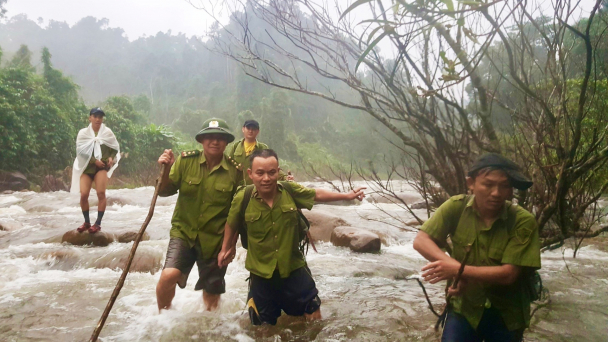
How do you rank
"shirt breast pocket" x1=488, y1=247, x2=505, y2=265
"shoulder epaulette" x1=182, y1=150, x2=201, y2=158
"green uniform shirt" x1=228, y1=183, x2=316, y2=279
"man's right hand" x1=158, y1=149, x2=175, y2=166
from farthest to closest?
"shoulder epaulette" x1=182, y1=150, x2=201, y2=158, "man's right hand" x1=158, y1=149, x2=175, y2=166, "green uniform shirt" x1=228, y1=183, x2=316, y2=279, "shirt breast pocket" x1=488, y1=247, x2=505, y2=265

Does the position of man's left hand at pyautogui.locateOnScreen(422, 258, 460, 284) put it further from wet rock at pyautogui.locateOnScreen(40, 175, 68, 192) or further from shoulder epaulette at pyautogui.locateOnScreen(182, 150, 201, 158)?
wet rock at pyautogui.locateOnScreen(40, 175, 68, 192)

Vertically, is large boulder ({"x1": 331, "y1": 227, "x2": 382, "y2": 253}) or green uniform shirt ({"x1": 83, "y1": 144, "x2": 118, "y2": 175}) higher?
green uniform shirt ({"x1": 83, "y1": 144, "x2": 118, "y2": 175})

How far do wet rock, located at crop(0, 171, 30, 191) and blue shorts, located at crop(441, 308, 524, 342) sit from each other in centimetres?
1782

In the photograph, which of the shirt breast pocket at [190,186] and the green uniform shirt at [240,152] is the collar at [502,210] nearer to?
the shirt breast pocket at [190,186]

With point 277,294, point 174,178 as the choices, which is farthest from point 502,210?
point 174,178

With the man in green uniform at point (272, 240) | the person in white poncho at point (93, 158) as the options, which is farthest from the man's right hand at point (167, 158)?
the person in white poncho at point (93, 158)

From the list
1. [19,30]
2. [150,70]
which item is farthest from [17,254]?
[19,30]

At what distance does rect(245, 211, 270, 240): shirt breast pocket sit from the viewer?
3051 mm

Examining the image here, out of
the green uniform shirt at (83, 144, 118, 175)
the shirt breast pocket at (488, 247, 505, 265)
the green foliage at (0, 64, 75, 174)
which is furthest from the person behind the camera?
the green foliage at (0, 64, 75, 174)

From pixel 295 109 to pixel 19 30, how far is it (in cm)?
6395

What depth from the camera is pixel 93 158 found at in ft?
20.2

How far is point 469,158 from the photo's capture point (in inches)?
143

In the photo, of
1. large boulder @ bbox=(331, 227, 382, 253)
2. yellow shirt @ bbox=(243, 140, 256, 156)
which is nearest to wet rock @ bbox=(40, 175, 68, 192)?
large boulder @ bbox=(331, 227, 382, 253)

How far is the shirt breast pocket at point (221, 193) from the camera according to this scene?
3.48 m
